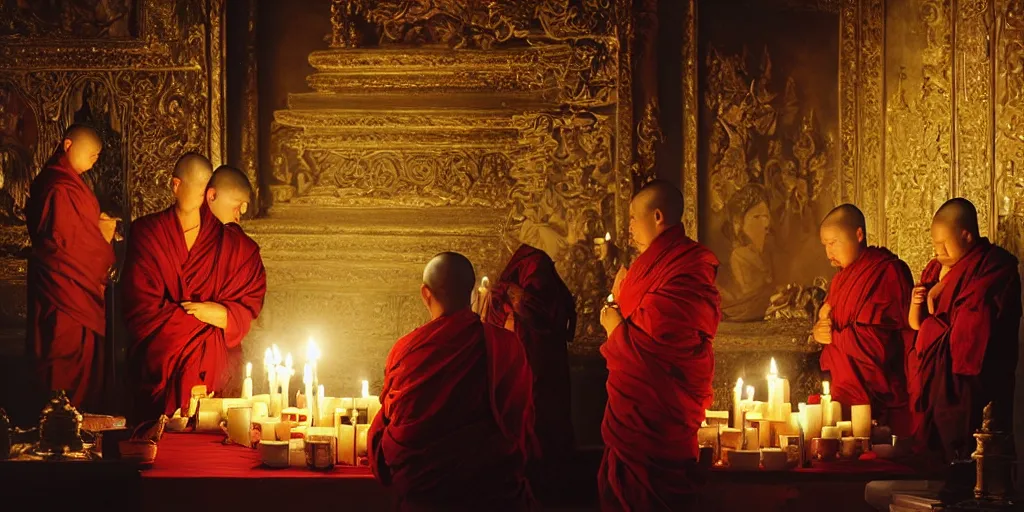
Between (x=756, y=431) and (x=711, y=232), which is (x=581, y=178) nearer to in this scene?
(x=711, y=232)

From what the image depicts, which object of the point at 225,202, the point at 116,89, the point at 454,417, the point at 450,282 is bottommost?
the point at 454,417

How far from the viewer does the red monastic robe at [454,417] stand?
5453 millimetres

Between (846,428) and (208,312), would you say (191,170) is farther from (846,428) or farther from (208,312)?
(846,428)

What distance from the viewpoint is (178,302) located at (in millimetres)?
8742

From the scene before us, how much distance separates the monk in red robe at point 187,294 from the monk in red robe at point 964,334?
4.53 meters

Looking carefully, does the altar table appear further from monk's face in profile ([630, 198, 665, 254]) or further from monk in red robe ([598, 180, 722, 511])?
monk's face in profile ([630, 198, 665, 254])

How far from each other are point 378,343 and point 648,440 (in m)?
4.55

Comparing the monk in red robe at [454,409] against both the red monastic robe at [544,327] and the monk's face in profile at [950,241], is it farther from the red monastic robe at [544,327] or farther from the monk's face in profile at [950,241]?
the monk's face in profile at [950,241]

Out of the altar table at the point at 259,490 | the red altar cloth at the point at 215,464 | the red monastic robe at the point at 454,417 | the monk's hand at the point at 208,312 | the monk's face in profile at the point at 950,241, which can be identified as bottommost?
the altar table at the point at 259,490

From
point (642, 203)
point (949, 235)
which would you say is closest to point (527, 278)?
point (642, 203)

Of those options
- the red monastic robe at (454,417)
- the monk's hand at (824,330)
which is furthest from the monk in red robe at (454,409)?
the monk's hand at (824,330)

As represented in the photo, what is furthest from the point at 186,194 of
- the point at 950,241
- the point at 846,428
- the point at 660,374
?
the point at 950,241

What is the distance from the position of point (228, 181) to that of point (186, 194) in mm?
345

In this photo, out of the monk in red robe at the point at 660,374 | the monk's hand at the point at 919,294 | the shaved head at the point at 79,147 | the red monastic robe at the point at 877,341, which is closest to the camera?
the monk in red robe at the point at 660,374
